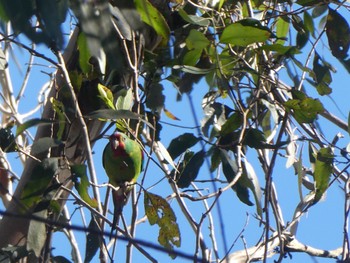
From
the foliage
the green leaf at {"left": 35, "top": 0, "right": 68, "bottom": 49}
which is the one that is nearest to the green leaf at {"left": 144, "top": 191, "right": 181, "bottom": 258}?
the foliage

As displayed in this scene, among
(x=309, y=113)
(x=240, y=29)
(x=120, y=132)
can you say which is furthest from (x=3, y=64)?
(x=309, y=113)

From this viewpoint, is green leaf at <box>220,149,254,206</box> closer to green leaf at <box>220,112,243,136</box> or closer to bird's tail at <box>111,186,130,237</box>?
green leaf at <box>220,112,243,136</box>

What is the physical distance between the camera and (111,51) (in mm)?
854

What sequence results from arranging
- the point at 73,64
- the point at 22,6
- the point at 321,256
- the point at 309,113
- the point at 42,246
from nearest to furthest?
the point at 22,6, the point at 42,246, the point at 309,113, the point at 73,64, the point at 321,256

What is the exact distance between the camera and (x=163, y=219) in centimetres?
218

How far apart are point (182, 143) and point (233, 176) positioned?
176 millimetres

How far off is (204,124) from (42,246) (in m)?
0.55

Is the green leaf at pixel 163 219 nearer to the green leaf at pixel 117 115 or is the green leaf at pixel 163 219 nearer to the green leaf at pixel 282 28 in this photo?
the green leaf at pixel 117 115

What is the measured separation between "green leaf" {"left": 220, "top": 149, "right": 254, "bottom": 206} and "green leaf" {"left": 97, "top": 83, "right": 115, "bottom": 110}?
311 mm

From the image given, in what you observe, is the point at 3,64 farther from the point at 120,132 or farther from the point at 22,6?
the point at 22,6

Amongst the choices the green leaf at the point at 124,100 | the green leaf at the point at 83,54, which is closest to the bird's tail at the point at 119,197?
the green leaf at the point at 124,100

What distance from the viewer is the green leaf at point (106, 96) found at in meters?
2.10

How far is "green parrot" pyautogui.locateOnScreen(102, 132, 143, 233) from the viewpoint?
6.81 ft

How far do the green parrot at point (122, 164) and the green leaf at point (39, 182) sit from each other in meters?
0.17
